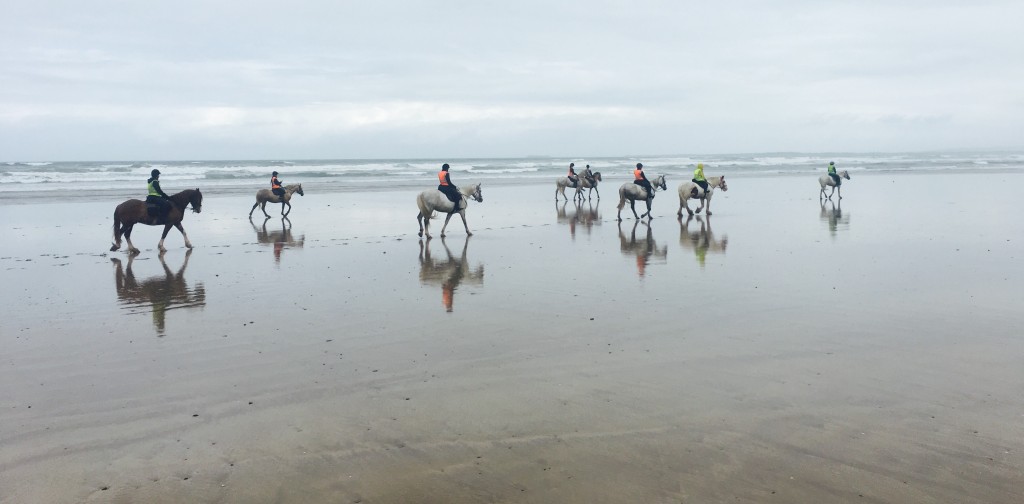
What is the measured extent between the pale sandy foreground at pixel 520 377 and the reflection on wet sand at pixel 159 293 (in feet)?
0.24

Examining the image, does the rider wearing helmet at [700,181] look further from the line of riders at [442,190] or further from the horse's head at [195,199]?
the horse's head at [195,199]

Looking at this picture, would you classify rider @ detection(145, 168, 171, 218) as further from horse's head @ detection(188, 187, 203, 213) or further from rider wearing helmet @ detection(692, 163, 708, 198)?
rider wearing helmet @ detection(692, 163, 708, 198)

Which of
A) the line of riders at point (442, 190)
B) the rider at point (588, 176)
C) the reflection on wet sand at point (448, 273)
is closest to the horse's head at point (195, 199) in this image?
the line of riders at point (442, 190)

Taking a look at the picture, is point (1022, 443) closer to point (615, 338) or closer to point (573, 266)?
point (615, 338)

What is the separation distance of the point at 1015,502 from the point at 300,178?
54.2 meters

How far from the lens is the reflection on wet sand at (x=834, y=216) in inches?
739

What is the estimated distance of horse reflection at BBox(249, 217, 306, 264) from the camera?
16.0 m

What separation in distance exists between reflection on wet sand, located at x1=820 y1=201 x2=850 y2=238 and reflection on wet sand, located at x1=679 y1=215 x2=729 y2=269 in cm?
275

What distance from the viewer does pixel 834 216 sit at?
21844mm

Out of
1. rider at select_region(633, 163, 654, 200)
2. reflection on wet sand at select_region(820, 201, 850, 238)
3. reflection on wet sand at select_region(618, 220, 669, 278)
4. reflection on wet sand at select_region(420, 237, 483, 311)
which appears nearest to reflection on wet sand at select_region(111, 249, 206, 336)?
reflection on wet sand at select_region(420, 237, 483, 311)

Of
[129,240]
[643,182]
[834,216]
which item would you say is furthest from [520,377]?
[834,216]

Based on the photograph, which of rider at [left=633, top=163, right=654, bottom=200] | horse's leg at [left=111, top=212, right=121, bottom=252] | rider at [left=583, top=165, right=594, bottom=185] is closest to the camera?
horse's leg at [left=111, top=212, right=121, bottom=252]

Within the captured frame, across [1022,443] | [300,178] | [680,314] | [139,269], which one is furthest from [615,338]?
[300,178]

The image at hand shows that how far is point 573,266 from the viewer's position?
13.0m
